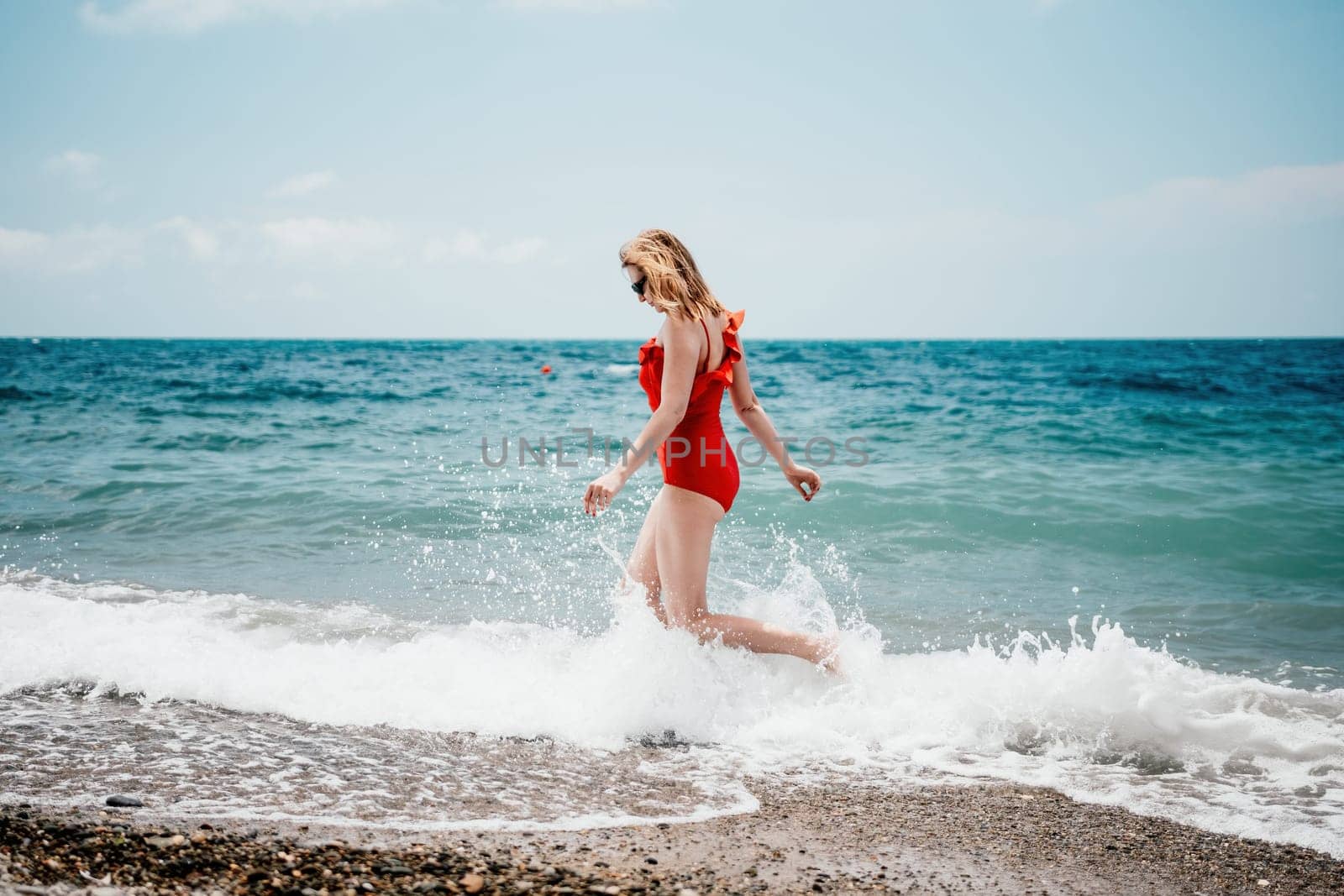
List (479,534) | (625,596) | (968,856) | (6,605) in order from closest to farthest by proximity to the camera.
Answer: (968,856) < (625,596) < (6,605) < (479,534)

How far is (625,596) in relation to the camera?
446 centimetres

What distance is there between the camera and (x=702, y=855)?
9.50ft

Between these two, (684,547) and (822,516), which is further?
(822,516)

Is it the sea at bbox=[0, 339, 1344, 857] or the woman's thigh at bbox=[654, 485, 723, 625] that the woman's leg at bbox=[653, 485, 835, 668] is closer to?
the woman's thigh at bbox=[654, 485, 723, 625]

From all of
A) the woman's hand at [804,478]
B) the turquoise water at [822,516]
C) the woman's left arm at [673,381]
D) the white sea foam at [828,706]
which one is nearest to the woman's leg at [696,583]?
the white sea foam at [828,706]

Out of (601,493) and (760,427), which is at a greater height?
(760,427)

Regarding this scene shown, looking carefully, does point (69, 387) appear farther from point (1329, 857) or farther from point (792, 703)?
point (1329, 857)

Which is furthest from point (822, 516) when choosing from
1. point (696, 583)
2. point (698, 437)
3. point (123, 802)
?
point (123, 802)

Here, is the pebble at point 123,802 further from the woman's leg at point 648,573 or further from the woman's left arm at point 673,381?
the woman's leg at point 648,573

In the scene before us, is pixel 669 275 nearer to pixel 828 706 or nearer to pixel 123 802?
pixel 828 706

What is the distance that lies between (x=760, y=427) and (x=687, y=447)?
49cm

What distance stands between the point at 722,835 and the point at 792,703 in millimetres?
1400

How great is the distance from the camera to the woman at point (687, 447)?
3.82 metres

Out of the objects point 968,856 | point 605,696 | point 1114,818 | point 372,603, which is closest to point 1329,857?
point 1114,818
